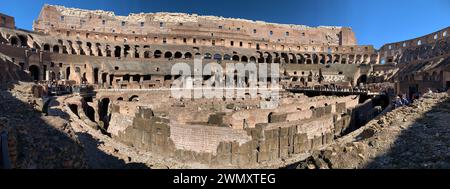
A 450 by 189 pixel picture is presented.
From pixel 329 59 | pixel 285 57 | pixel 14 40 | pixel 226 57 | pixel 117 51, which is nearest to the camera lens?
pixel 14 40

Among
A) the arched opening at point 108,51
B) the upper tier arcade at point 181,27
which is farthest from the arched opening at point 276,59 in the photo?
the arched opening at point 108,51

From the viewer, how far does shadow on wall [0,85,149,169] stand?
6.57 metres

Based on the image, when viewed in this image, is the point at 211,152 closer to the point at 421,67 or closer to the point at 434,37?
the point at 421,67

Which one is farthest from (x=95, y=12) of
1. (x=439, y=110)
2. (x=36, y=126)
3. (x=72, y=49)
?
(x=439, y=110)

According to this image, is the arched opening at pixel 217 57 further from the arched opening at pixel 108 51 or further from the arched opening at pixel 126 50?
the arched opening at pixel 108 51

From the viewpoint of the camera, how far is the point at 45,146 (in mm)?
7328

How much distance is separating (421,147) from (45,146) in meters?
10.6

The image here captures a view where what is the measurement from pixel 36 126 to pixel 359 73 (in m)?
51.1

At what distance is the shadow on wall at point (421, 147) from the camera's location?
23.2 feet

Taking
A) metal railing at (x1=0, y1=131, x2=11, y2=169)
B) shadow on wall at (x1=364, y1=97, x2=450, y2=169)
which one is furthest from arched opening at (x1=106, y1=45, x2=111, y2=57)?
shadow on wall at (x1=364, y1=97, x2=450, y2=169)

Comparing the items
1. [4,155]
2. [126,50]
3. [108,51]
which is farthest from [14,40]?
[4,155]

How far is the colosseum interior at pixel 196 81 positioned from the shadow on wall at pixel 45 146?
8 cm

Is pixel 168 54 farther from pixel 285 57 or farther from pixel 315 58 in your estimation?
pixel 315 58
